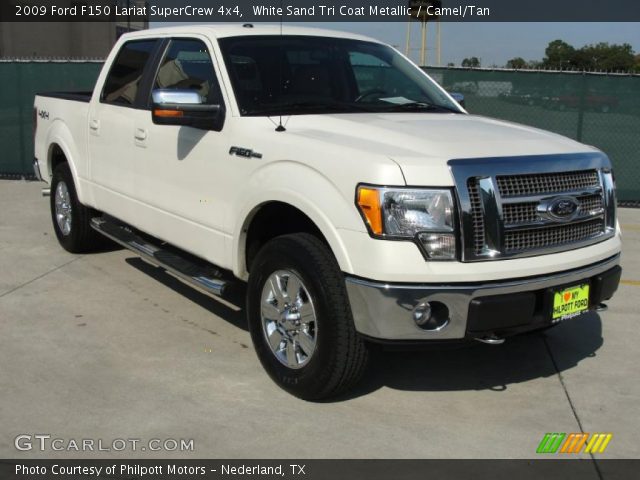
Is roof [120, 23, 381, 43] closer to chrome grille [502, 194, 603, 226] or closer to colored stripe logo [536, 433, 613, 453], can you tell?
chrome grille [502, 194, 603, 226]

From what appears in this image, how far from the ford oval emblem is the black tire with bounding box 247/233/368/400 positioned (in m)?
1.10

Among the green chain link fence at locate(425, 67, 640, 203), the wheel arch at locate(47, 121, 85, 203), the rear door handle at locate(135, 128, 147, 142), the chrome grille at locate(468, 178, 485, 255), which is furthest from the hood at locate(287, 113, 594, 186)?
the green chain link fence at locate(425, 67, 640, 203)

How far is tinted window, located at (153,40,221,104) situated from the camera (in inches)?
196

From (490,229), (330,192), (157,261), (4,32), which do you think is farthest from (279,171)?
(4,32)

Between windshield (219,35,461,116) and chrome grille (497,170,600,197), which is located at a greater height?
windshield (219,35,461,116)

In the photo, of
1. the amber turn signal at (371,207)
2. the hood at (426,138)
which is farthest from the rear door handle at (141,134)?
the amber turn signal at (371,207)

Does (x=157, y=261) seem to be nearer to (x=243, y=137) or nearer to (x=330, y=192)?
(x=243, y=137)

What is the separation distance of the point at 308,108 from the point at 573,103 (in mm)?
7212

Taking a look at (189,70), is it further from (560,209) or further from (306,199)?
(560,209)

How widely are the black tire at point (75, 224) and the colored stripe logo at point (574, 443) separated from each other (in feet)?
15.3

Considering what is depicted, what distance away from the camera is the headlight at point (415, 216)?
3.58 meters

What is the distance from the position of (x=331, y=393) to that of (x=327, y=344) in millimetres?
337

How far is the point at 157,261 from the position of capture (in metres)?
5.38

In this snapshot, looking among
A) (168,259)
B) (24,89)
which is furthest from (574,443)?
(24,89)
